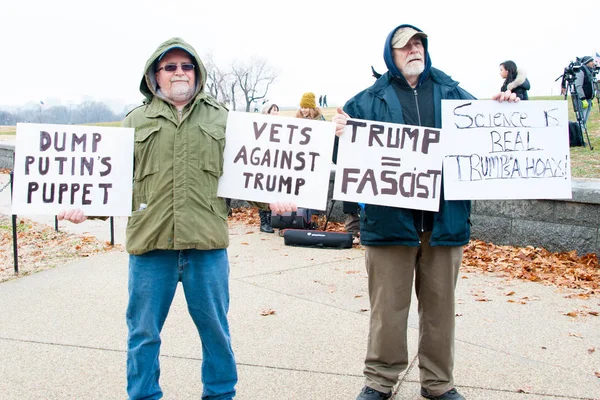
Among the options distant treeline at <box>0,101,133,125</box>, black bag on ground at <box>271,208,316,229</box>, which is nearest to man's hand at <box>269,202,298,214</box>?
distant treeline at <box>0,101,133,125</box>

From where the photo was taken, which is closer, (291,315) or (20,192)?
(20,192)

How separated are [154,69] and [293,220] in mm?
5316

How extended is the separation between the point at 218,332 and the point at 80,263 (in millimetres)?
4322

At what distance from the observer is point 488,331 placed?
15.3 feet

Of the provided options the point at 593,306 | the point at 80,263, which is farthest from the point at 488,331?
the point at 80,263

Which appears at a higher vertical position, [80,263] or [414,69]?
[414,69]

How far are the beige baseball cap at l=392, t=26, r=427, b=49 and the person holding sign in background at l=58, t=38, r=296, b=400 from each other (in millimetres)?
1065

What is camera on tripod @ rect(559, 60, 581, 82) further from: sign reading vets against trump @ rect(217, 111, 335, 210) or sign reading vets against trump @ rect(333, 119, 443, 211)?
sign reading vets against trump @ rect(217, 111, 335, 210)

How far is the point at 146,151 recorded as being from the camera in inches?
126

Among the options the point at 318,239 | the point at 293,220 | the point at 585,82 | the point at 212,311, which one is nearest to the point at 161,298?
the point at 212,311

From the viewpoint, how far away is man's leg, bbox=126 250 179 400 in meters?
3.14

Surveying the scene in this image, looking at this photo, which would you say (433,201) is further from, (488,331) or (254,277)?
(254,277)

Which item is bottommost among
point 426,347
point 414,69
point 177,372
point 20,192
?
point 177,372

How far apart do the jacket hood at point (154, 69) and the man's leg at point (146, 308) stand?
2.82ft
